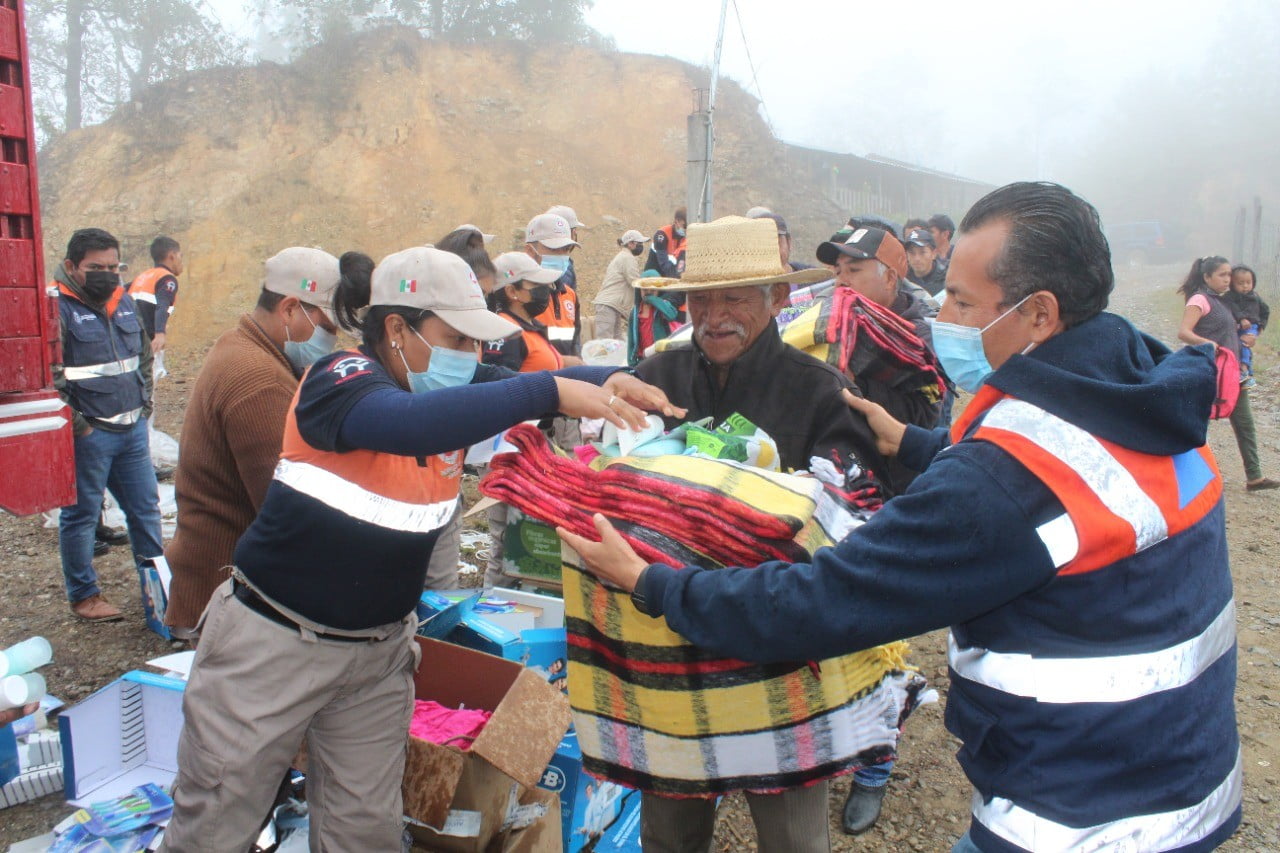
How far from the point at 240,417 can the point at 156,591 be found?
252cm

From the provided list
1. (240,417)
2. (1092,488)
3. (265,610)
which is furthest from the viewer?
(240,417)

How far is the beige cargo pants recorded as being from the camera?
2242 millimetres

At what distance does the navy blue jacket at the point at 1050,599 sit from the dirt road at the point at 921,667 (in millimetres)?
2105

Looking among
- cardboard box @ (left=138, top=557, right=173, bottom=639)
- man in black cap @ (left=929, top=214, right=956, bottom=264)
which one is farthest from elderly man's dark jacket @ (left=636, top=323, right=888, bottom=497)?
man in black cap @ (left=929, top=214, right=956, bottom=264)

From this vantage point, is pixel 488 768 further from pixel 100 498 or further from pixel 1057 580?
pixel 100 498

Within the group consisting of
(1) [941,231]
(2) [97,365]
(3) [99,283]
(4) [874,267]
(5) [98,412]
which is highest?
(1) [941,231]

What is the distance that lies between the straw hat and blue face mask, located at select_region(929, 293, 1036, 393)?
0.86 meters

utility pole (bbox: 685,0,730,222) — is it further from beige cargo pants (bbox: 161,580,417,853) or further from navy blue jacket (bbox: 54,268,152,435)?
beige cargo pants (bbox: 161,580,417,853)

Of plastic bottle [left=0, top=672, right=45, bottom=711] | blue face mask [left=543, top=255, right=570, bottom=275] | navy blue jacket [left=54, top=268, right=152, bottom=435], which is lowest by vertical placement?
plastic bottle [left=0, top=672, right=45, bottom=711]

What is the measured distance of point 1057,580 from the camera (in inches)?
58.0

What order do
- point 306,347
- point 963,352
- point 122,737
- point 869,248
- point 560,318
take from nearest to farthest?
point 963,352
point 306,347
point 122,737
point 869,248
point 560,318

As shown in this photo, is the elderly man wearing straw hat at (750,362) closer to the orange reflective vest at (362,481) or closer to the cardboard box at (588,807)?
the orange reflective vest at (362,481)

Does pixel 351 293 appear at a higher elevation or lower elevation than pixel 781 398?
higher

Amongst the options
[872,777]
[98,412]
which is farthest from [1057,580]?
[98,412]
